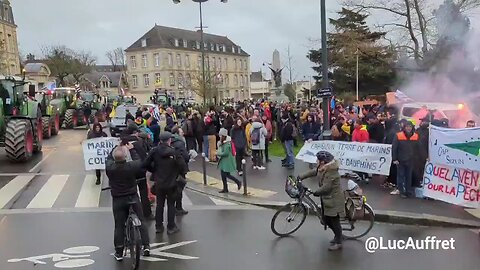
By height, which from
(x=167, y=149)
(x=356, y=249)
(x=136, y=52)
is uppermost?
(x=136, y=52)

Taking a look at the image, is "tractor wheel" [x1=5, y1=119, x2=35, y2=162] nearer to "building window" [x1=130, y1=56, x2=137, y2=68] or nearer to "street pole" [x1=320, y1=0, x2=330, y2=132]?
"street pole" [x1=320, y1=0, x2=330, y2=132]

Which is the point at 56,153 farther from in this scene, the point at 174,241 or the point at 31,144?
the point at 174,241

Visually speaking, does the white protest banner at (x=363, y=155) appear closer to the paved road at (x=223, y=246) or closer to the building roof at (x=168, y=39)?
the paved road at (x=223, y=246)

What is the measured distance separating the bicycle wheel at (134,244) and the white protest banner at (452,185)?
21.2ft

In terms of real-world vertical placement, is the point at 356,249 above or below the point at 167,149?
below

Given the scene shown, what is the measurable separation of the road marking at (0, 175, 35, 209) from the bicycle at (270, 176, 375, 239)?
262 inches

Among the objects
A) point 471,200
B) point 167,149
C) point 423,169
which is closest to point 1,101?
point 167,149

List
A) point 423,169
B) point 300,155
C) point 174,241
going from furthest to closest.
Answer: point 300,155, point 423,169, point 174,241

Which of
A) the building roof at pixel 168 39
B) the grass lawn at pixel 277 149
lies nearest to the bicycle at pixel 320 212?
the grass lawn at pixel 277 149

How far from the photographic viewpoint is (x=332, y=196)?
8.03 metres

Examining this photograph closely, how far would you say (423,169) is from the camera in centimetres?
1136

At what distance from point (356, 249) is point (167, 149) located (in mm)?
3556

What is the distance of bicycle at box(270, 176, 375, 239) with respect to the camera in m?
8.49

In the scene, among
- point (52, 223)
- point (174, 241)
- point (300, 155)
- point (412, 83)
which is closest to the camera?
point (174, 241)
